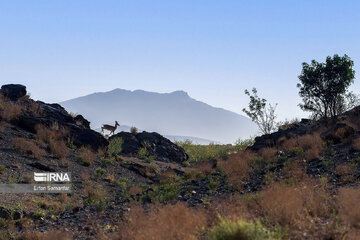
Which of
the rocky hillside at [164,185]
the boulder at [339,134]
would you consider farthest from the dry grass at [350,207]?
the boulder at [339,134]

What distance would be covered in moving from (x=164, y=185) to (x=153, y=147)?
10.7 metres

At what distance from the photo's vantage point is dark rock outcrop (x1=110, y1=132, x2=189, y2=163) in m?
25.7

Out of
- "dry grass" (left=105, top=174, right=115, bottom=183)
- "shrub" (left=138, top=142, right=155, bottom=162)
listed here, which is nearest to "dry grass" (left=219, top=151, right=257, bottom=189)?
"dry grass" (left=105, top=174, right=115, bottom=183)

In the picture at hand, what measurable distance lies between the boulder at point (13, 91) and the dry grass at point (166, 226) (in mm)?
20957

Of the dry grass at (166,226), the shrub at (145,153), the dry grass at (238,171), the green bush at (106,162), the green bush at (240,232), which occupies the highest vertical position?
the shrub at (145,153)

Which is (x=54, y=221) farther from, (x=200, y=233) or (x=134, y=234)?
(x=200, y=233)

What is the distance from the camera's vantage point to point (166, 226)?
696 cm

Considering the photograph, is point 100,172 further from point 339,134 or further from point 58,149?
point 339,134

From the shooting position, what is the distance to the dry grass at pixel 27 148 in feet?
59.6

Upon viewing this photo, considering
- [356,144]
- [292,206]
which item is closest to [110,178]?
[356,144]

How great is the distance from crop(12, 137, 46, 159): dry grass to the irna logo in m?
1.93

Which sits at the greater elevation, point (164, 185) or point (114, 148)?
point (114, 148)

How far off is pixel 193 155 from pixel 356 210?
23.1 metres

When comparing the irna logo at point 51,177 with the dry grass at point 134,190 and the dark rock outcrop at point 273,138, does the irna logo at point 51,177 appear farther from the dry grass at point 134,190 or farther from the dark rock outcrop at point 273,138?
the dark rock outcrop at point 273,138
